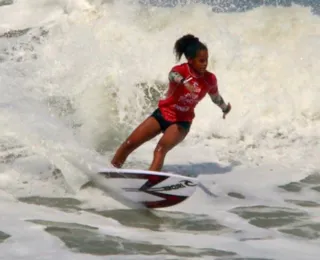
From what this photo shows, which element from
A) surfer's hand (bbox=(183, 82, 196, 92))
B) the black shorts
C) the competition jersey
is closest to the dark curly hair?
the competition jersey

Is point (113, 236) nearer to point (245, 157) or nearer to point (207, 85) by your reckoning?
point (207, 85)

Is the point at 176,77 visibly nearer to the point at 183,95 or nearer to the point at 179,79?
the point at 179,79

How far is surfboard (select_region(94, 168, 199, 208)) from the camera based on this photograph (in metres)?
5.96

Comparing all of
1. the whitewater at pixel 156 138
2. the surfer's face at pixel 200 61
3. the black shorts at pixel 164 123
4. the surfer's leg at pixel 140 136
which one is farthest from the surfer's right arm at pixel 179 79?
the whitewater at pixel 156 138

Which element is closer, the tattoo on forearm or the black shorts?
the tattoo on forearm

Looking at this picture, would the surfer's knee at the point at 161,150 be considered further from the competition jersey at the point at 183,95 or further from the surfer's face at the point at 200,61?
the surfer's face at the point at 200,61

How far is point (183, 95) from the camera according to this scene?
644cm

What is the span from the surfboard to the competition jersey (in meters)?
0.70

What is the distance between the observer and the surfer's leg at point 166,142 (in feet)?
20.6

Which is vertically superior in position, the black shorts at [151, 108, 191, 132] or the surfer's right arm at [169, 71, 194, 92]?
the surfer's right arm at [169, 71, 194, 92]

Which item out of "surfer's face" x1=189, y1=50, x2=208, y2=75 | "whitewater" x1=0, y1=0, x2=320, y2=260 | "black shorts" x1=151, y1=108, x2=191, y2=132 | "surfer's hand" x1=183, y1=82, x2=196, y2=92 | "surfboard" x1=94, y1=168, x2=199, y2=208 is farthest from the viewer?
"black shorts" x1=151, y1=108, x2=191, y2=132

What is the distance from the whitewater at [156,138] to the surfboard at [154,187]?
0.11m

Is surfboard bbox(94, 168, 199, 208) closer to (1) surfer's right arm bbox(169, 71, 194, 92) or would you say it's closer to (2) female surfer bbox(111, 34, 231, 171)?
(2) female surfer bbox(111, 34, 231, 171)

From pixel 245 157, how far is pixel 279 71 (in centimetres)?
318
